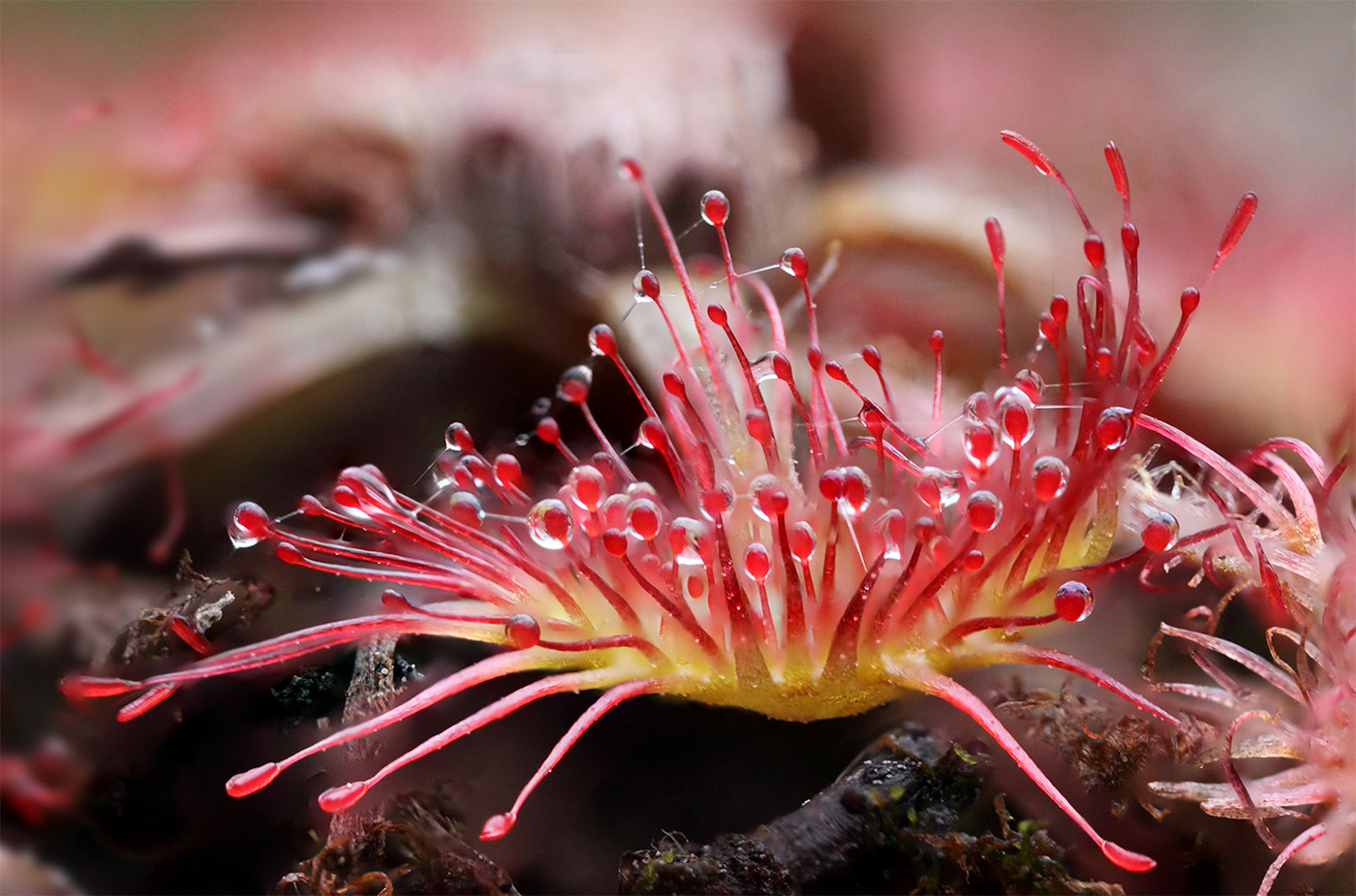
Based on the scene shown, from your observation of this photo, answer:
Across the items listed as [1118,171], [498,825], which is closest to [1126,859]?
[498,825]

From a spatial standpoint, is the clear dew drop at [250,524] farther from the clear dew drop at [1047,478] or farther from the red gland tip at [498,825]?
the clear dew drop at [1047,478]

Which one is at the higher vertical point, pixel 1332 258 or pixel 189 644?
pixel 1332 258

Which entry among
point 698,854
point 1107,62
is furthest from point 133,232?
point 1107,62

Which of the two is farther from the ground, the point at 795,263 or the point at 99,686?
the point at 795,263

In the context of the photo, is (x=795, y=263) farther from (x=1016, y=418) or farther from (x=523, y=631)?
(x=523, y=631)

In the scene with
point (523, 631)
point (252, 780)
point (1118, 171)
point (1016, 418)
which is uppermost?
point (1118, 171)

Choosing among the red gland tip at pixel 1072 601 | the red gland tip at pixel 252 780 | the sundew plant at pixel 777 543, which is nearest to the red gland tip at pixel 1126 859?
the sundew plant at pixel 777 543

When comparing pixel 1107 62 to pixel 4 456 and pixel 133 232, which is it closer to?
pixel 133 232
